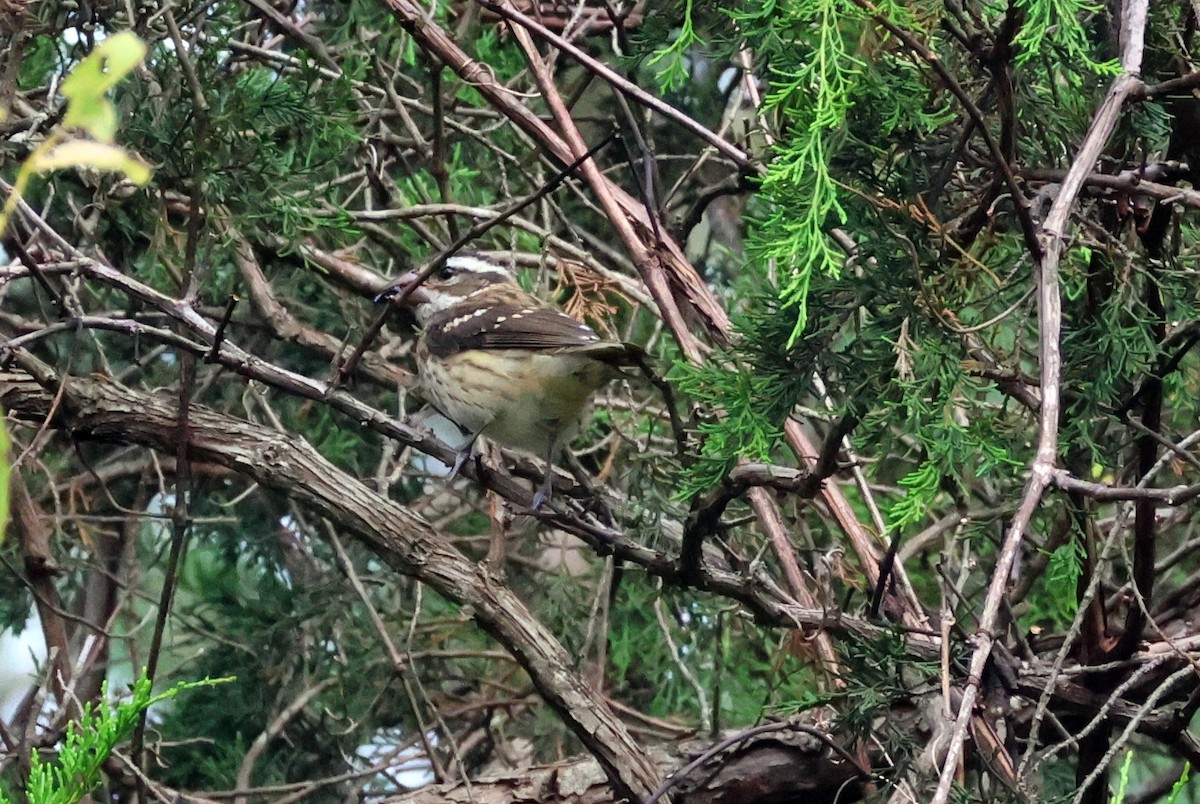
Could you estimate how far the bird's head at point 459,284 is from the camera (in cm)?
498

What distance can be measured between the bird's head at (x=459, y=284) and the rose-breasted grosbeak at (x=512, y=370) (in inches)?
6.2

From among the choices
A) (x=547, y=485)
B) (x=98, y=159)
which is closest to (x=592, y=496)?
(x=547, y=485)

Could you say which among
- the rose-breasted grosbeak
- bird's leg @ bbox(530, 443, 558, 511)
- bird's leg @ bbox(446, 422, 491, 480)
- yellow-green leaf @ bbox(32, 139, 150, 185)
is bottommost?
bird's leg @ bbox(530, 443, 558, 511)

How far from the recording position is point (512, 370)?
4.52m

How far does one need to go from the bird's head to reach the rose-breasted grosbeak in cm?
16

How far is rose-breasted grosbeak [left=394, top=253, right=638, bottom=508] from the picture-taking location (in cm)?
430

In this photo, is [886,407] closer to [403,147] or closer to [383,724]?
[403,147]

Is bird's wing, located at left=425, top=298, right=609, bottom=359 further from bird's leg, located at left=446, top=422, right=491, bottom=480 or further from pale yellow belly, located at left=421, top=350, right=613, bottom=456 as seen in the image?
bird's leg, located at left=446, top=422, right=491, bottom=480

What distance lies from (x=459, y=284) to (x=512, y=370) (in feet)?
2.34

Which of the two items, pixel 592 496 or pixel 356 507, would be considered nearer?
pixel 356 507

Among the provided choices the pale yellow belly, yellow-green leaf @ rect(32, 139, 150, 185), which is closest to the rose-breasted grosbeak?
the pale yellow belly

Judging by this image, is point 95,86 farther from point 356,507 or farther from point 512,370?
point 512,370

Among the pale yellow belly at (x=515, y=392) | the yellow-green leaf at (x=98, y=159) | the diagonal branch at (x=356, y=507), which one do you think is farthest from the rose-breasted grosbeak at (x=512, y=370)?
the yellow-green leaf at (x=98, y=159)

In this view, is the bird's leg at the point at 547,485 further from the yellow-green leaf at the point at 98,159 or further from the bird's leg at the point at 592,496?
the yellow-green leaf at the point at 98,159
